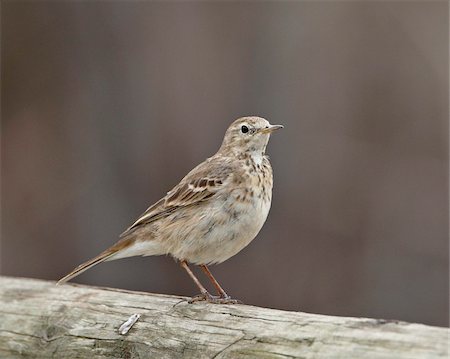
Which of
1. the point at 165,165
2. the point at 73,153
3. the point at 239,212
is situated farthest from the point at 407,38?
the point at 239,212

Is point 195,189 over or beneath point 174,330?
over

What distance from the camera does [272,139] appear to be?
8.75 meters

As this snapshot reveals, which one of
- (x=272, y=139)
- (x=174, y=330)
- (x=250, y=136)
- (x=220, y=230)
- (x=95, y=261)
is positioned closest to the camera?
(x=174, y=330)

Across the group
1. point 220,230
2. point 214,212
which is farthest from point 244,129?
point 220,230

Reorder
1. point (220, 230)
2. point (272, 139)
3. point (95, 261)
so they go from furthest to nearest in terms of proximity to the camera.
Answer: point (272, 139) < point (95, 261) < point (220, 230)

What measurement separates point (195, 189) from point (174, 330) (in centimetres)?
174

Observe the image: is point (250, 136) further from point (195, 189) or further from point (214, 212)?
point (214, 212)

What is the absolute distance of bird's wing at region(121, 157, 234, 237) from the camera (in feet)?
17.8

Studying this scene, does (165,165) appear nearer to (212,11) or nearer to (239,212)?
(212,11)

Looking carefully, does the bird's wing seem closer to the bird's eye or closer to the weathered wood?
the bird's eye

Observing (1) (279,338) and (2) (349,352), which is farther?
(1) (279,338)

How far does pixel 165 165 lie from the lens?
9047 millimetres

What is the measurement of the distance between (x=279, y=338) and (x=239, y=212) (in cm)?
182

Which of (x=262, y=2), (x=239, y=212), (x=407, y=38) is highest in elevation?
(x=262, y=2)
